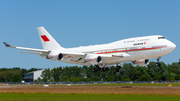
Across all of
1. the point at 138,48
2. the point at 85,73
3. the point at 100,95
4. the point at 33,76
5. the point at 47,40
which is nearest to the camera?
the point at 100,95

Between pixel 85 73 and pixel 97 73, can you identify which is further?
pixel 85 73

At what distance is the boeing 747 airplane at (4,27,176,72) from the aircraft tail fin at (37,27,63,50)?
88.7 inches

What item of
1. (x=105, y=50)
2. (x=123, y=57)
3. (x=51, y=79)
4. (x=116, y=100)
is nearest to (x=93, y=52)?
(x=105, y=50)

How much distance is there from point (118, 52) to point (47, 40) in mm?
19106

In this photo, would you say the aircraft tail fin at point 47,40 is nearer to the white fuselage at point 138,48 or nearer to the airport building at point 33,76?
the white fuselage at point 138,48

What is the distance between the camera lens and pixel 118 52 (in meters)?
46.1

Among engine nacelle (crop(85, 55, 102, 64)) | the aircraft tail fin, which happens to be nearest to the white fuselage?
engine nacelle (crop(85, 55, 102, 64))

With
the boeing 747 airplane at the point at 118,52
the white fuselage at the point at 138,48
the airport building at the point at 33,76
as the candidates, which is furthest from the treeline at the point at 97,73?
the white fuselage at the point at 138,48

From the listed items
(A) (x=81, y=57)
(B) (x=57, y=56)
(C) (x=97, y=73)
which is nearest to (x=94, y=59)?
(A) (x=81, y=57)

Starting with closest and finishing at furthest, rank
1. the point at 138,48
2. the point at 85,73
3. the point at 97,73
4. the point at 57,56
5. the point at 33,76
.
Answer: the point at 138,48, the point at 57,56, the point at 97,73, the point at 85,73, the point at 33,76

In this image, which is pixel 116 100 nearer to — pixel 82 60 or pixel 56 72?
pixel 82 60

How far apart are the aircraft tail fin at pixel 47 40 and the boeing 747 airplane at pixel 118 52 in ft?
7.39

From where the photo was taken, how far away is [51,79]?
100m

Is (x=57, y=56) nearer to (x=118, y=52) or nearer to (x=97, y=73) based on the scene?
(x=118, y=52)
